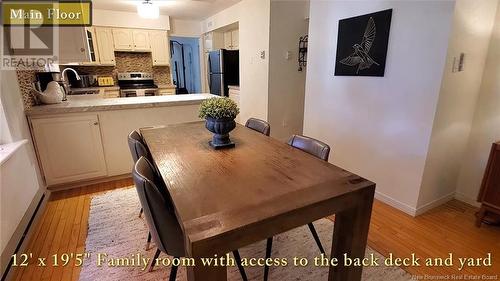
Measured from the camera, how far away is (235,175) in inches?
48.6

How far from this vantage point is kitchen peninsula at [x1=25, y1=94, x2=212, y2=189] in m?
2.47

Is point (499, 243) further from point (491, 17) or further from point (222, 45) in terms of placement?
point (222, 45)

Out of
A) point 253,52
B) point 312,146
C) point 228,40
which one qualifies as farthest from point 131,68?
point 312,146

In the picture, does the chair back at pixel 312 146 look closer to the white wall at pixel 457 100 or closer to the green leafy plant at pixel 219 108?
the green leafy plant at pixel 219 108

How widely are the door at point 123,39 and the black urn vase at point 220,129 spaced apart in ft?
15.6

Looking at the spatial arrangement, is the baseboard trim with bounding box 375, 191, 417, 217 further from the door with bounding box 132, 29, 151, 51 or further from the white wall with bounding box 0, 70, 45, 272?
the door with bounding box 132, 29, 151, 51

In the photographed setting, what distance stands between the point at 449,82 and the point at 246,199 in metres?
1.95

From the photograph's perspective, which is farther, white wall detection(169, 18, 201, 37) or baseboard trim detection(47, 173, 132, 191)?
white wall detection(169, 18, 201, 37)

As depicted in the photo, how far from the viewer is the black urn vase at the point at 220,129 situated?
1557mm

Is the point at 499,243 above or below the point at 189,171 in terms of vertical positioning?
below

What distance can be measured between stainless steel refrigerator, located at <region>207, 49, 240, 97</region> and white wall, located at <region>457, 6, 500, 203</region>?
3.79 m

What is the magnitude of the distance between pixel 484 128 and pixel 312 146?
1802 millimetres

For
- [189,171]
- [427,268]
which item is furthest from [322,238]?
[189,171]

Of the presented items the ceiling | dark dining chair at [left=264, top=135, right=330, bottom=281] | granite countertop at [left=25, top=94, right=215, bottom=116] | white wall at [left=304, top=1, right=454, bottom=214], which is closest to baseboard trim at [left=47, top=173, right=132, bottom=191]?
granite countertop at [left=25, top=94, right=215, bottom=116]
